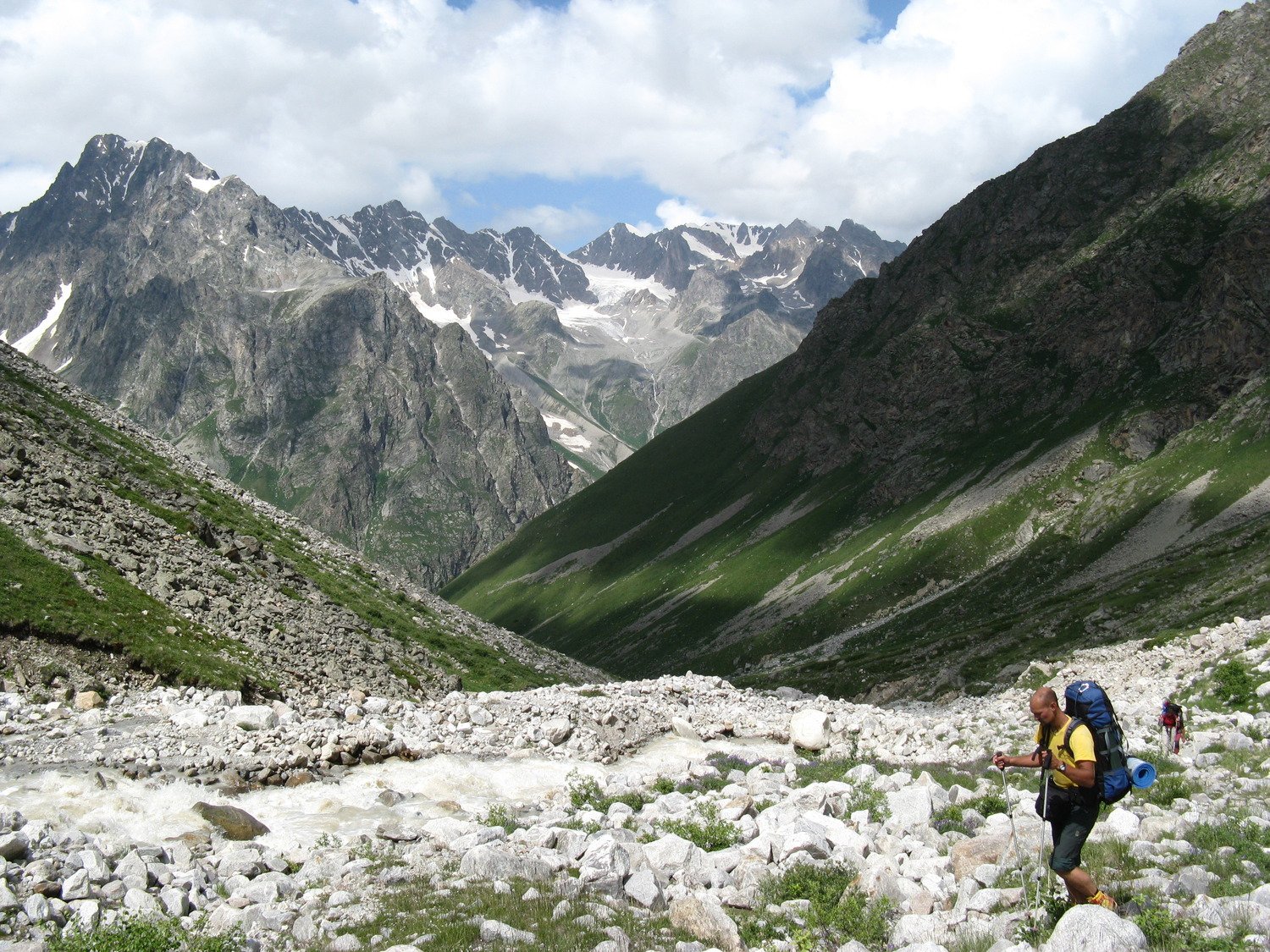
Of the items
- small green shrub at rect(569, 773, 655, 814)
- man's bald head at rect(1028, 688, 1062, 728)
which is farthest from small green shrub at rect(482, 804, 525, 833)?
man's bald head at rect(1028, 688, 1062, 728)

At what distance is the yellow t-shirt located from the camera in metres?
13.0

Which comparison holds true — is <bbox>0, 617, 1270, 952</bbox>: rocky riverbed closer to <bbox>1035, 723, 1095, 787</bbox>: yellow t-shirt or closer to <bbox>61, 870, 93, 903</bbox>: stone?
<bbox>61, 870, 93, 903</bbox>: stone

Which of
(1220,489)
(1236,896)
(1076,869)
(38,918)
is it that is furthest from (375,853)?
(1220,489)

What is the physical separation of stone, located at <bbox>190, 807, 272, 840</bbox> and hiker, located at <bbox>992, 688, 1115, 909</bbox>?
55.8 feet

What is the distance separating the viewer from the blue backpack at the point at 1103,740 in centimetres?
1302

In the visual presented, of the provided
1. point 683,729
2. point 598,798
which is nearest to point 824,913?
point 598,798

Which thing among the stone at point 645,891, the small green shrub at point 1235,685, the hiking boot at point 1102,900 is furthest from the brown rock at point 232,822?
the small green shrub at point 1235,685

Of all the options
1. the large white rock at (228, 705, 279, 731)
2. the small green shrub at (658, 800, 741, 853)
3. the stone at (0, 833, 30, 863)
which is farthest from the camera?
the large white rock at (228, 705, 279, 731)

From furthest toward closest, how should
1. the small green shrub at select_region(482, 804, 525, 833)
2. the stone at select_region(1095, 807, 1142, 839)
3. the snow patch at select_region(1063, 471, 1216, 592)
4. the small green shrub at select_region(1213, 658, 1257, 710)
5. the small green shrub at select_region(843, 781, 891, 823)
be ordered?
the snow patch at select_region(1063, 471, 1216, 592)
the small green shrub at select_region(1213, 658, 1257, 710)
the small green shrub at select_region(482, 804, 525, 833)
the small green shrub at select_region(843, 781, 891, 823)
the stone at select_region(1095, 807, 1142, 839)

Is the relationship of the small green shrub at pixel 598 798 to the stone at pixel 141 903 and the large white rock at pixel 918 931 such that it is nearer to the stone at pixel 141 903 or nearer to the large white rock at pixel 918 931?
the large white rock at pixel 918 931

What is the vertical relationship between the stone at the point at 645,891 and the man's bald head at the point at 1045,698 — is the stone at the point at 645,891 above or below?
below

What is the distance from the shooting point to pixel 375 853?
18.4 meters

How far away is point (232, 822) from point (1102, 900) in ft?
59.7

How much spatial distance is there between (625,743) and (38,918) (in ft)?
67.7
